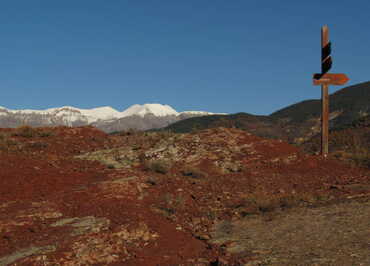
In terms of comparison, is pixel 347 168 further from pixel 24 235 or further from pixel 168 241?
pixel 24 235

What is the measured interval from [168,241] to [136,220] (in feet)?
3.55

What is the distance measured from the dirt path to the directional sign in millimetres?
7691

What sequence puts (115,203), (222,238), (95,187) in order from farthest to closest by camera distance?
(95,187) → (115,203) → (222,238)

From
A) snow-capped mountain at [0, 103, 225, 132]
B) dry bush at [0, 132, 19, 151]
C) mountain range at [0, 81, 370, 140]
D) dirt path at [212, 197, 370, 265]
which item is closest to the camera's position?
dirt path at [212, 197, 370, 265]

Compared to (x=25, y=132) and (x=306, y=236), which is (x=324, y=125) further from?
(x=25, y=132)

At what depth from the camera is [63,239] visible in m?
6.29

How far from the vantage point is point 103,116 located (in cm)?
16950

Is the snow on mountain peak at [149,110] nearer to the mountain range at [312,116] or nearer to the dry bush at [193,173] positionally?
the mountain range at [312,116]

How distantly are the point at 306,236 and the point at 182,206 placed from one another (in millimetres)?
3508

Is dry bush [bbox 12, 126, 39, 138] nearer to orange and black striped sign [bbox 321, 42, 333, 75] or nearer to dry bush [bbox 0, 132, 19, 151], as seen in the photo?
dry bush [bbox 0, 132, 19, 151]

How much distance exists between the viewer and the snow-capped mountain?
445ft

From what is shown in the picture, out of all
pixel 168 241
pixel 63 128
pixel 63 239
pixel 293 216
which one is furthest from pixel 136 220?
pixel 63 128

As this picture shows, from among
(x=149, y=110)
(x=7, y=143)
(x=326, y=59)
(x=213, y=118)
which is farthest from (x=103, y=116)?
(x=326, y=59)

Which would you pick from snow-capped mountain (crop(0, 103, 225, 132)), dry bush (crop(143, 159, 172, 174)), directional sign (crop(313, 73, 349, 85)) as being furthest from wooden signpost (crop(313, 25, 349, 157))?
snow-capped mountain (crop(0, 103, 225, 132))
